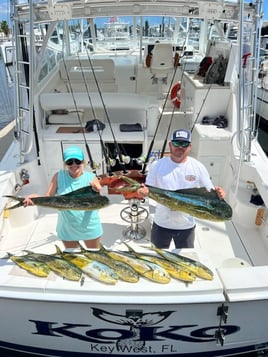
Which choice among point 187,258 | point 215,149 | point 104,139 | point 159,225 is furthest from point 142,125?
point 187,258

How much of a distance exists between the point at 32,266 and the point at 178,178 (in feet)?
4.06

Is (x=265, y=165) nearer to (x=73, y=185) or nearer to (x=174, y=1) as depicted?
(x=174, y=1)

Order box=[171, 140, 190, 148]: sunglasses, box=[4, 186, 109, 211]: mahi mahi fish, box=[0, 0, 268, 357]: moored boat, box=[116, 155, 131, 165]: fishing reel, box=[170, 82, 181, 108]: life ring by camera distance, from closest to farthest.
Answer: box=[0, 0, 268, 357]: moored boat
box=[4, 186, 109, 211]: mahi mahi fish
box=[171, 140, 190, 148]: sunglasses
box=[116, 155, 131, 165]: fishing reel
box=[170, 82, 181, 108]: life ring

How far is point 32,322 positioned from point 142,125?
9.94 feet

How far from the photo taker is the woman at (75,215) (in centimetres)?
262

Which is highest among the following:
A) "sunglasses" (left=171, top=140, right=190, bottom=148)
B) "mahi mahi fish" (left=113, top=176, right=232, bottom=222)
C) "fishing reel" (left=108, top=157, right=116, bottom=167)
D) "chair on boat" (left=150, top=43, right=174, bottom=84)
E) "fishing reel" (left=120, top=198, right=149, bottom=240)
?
"chair on boat" (left=150, top=43, right=174, bottom=84)

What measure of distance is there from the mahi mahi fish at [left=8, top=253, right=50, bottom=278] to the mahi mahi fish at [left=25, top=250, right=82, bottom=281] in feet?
0.09

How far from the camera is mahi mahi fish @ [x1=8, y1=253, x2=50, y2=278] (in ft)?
7.09

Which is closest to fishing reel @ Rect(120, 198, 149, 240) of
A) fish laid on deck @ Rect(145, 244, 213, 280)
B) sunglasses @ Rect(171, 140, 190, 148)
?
sunglasses @ Rect(171, 140, 190, 148)

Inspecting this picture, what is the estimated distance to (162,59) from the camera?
24.0 feet

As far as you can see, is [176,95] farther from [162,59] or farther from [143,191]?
[143,191]

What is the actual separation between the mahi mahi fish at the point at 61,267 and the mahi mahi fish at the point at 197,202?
2.29ft

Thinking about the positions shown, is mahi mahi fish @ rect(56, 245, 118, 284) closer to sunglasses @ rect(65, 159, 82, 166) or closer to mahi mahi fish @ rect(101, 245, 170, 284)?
mahi mahi fish @ rect(101, 245, 170, 284)

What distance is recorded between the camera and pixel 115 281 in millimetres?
2100
